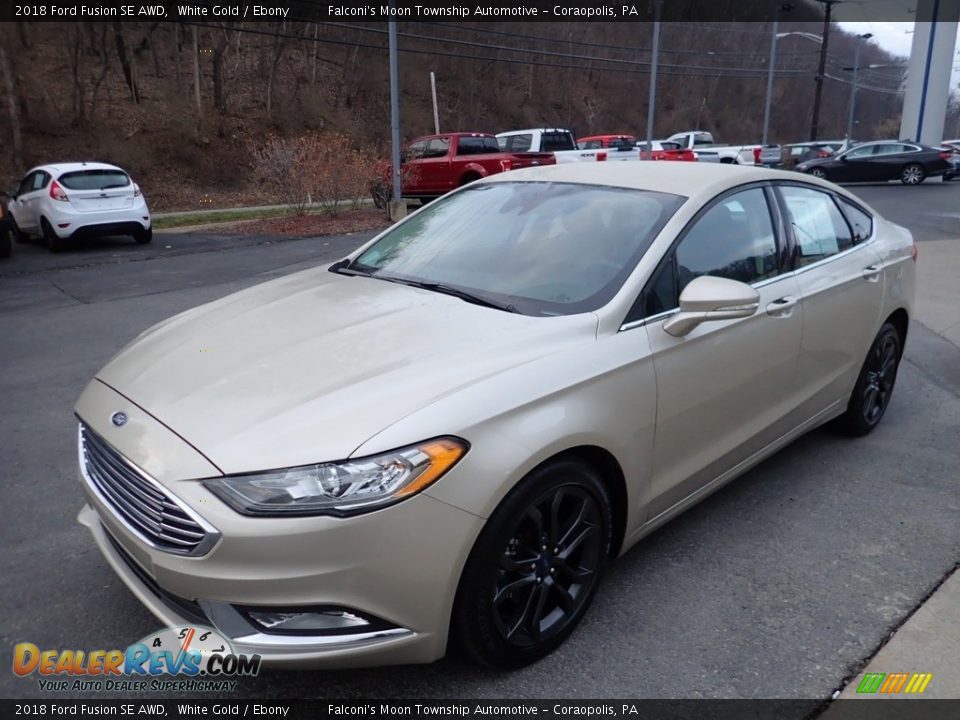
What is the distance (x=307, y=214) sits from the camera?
17.8m

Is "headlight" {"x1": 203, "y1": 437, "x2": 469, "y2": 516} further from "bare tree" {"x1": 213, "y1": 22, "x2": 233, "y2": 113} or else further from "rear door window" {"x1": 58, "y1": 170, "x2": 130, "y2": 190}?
"bare tree" {"x1": 213, "y1": 22, "x2": 233, "y2": 113}

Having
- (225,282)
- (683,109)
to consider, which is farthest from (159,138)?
(683,109)

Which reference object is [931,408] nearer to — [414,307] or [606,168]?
[606,168]

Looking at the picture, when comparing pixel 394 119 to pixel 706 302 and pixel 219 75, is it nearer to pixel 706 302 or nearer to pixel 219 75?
pixel 706 302

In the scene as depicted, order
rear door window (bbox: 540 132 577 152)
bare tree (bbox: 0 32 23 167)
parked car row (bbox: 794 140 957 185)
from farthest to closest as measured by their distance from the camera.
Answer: parked car row (bbox: 794 140 957 185)
bare tree (bbox: 0 32 23 167)
rear door window (bbox: 540 132 577 152)

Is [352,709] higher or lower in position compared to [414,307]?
lower

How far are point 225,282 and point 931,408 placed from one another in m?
8.09

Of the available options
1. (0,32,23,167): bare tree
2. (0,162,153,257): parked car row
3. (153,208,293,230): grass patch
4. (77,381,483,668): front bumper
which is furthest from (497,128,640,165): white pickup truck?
(77,381,483,668): front bumper

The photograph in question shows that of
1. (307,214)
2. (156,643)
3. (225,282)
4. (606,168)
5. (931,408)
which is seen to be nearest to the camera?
(156,643)

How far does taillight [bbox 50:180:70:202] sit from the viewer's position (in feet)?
42.6

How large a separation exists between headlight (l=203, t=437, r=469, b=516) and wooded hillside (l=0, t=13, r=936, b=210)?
20.7m

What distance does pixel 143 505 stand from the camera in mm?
2311

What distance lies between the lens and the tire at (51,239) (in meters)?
13.0

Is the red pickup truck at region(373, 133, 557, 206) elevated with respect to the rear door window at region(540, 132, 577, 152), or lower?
lower
